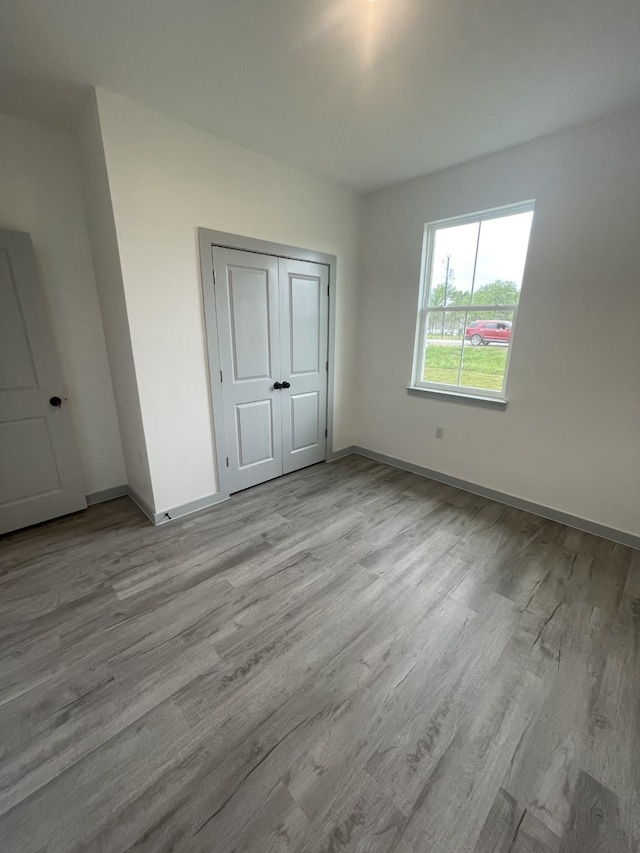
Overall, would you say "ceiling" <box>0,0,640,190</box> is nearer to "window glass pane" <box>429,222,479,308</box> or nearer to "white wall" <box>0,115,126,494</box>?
"white wall" <box>0,115,126,494</box>

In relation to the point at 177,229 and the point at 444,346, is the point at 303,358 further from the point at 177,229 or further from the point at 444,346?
the point at 177,229

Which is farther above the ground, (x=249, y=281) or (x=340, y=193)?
(x=340, y=193)

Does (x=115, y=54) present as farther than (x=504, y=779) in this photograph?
Yes

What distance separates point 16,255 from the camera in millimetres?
2264

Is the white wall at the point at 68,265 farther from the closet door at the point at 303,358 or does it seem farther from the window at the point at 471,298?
the window at the point at 471,298

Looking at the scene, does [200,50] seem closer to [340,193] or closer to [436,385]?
[340,193]

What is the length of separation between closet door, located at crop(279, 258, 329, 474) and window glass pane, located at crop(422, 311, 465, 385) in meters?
1.04

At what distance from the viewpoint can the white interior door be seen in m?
2.29

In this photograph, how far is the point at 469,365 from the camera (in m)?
3.06

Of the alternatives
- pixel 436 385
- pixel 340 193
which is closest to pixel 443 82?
pixel 340 193

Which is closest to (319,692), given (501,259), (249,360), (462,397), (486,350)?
(249,360)

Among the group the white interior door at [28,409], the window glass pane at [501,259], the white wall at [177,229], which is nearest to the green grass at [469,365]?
the window glass pane at [501,259]

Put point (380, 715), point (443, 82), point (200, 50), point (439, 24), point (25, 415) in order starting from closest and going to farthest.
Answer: point (380, 715), point (439, 24), point (200, 50), point (443, 82), point (25, 415)

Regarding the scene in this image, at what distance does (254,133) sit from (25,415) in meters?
2.56
